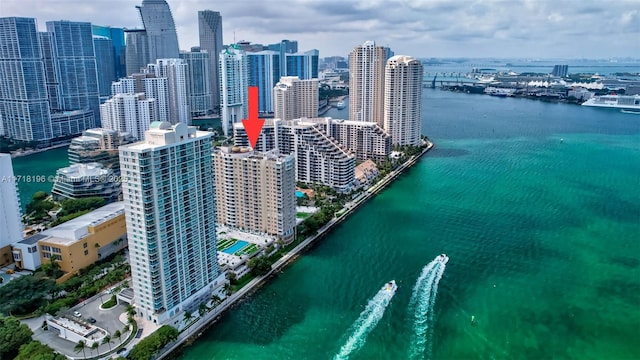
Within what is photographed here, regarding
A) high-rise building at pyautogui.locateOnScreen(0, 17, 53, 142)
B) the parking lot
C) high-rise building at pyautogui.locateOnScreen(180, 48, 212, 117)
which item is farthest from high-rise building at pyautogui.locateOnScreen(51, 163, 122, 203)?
high-rise building at pyautogui.locateOnScreen(180, 48, 212, 117)

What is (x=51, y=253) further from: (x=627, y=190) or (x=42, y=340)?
(x=627, y=190)

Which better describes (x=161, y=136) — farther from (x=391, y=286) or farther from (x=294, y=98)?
(x=294, y=98)

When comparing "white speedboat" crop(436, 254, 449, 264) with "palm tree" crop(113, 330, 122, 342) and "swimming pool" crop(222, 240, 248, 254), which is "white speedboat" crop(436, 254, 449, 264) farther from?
A: "palm tree" crop(113, 330, 122, 342)

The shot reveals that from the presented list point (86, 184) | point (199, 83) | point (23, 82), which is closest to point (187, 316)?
point (86, 184)

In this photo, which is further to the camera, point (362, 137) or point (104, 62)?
point (104, 62)

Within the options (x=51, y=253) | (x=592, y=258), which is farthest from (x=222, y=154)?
(x=592, y=258)
